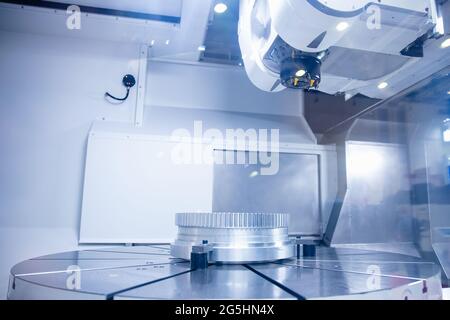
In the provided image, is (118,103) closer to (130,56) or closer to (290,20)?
(130,56)

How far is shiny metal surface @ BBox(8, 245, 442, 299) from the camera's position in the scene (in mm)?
457

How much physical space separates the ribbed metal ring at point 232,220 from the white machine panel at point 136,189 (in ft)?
2.36

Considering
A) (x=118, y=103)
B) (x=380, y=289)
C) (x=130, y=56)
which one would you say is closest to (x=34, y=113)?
(x=118, y=103)

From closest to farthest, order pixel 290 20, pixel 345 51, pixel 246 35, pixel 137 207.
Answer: pixel 290 20
pixel 345 51
pixel 246 35
pixel 137 207

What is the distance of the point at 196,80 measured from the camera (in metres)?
1.80

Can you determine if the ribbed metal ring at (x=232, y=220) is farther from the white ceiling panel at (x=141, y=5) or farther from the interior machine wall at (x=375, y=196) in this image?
the white ceiling panel at (x=141, y=5)

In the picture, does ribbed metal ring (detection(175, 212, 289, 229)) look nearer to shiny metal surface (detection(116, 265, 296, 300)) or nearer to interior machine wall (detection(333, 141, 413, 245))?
shiny metal surface (detection(116, 265, 296, 300))

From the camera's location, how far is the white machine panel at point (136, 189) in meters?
1.46

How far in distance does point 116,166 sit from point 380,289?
127 centimetres

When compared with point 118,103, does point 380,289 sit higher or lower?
lower

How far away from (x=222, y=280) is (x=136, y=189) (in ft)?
3.41

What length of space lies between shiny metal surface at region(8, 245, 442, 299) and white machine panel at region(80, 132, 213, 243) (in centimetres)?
69

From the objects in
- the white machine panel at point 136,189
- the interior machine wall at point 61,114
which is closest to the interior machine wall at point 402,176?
the interior machine wall at point 61,114

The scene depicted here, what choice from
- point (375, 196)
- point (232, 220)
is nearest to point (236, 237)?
point (232, 220)
